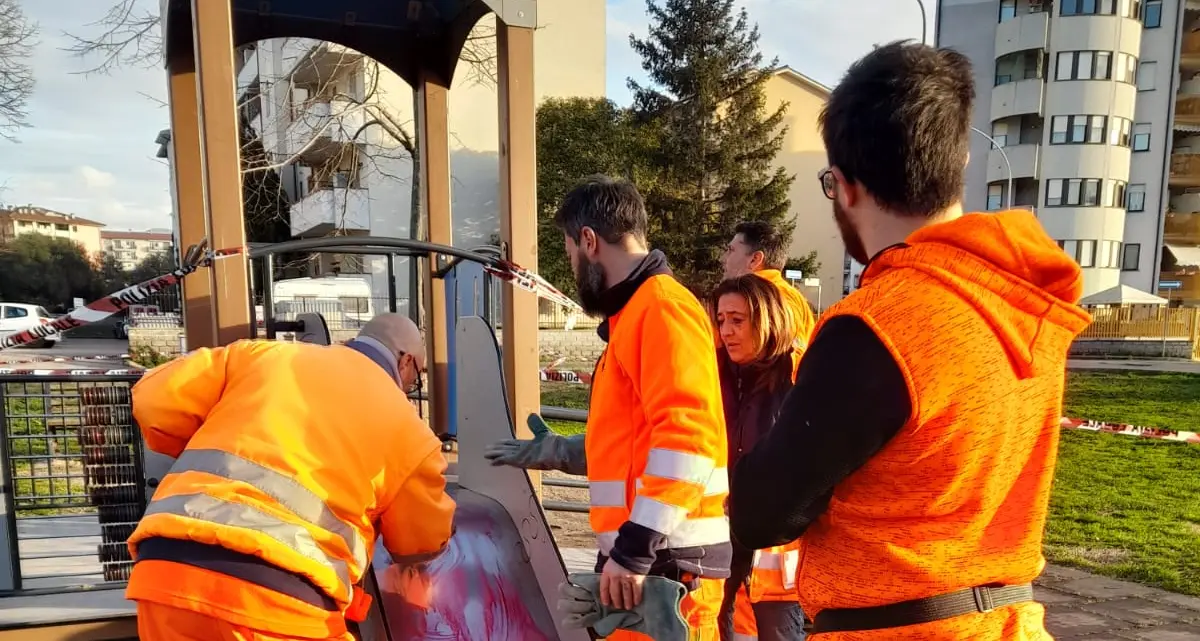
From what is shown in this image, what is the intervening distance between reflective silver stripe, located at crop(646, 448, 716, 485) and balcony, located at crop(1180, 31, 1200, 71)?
146ft

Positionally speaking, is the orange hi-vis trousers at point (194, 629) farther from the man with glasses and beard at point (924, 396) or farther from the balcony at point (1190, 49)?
the balcony at point (1190, 49)

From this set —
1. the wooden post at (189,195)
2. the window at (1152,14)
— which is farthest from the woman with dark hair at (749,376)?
the window at (1152,14)

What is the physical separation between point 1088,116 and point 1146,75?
4.18 meters

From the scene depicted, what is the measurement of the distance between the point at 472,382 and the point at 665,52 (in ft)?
89.3

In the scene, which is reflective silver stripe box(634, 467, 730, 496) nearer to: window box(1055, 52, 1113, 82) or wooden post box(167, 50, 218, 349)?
wooden post box(167, 50, 218, 349)

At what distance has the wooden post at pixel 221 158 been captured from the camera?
8.54ft

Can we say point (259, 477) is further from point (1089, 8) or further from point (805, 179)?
point (1089, 8)

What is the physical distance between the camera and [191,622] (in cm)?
163

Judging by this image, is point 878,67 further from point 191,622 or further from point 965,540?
point 191,622

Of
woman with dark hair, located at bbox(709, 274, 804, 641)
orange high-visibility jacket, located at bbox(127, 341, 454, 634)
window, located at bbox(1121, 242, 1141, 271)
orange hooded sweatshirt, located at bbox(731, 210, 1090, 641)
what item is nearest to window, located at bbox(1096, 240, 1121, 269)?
window, located at bbox(1121, 242, 1141, 271)

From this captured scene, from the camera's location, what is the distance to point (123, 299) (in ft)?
9.81

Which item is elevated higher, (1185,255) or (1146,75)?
(1146,75)

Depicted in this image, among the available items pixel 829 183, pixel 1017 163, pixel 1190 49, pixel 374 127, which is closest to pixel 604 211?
A: pixel 829 183

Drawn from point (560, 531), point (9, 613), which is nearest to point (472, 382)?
point (9, 613)
